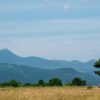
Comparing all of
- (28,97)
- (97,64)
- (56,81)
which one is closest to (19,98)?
(28,97)

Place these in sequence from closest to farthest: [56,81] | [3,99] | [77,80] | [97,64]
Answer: [3,99] < [97,64] < [56,81] < [77,80]

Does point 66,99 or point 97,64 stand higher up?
point 97,64

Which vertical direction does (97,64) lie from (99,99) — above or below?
above

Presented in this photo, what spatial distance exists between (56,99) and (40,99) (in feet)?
3.07

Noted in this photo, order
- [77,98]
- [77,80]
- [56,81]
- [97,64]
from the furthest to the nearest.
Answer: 1. [77,80]
2. [56,81]
3. [97,64]
4. [77,98]

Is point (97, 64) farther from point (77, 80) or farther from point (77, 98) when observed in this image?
point (77, 98)

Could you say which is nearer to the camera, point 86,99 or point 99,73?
point 86,99

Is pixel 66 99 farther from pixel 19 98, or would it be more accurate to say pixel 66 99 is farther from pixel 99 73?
pixel 99 73

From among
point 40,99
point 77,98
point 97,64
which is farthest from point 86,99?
point 97,64

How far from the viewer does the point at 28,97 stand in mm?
24719

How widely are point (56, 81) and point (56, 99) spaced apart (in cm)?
5841

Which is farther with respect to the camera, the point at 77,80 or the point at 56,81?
the point at 77,80

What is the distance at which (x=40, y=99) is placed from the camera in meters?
24.1

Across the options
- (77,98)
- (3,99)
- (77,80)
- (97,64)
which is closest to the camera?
(3,99)
